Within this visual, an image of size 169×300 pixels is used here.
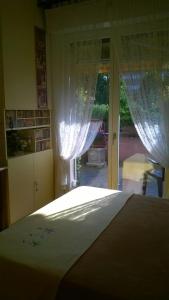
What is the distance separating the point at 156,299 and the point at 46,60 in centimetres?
289

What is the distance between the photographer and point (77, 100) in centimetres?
319

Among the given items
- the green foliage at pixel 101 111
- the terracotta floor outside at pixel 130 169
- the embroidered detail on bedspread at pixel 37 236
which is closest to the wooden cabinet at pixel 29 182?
the terracotta floor outside at pixel 130 169

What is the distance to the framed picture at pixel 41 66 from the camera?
312 centimetres

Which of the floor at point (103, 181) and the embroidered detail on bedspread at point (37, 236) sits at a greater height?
the embroidered detail on bedspread at point (37, 236)

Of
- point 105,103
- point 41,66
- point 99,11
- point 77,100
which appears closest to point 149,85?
point 105,103

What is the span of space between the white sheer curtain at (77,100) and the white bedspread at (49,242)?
1.15 m

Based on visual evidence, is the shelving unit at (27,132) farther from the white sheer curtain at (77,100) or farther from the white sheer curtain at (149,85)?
the white sheer curtain at (149,85)

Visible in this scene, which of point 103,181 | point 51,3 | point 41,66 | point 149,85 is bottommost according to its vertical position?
point 103,181

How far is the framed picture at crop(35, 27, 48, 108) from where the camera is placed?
3119 millimetres

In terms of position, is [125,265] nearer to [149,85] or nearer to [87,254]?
[87,254]

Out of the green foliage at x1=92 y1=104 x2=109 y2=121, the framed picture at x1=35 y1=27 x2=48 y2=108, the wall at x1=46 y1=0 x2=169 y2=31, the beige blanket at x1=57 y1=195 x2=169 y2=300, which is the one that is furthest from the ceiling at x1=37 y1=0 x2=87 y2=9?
the beige blanket at x1=57 y1=195 x2=169 y2=300

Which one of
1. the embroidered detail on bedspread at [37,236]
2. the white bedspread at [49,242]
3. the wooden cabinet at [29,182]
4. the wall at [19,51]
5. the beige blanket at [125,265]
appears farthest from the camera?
the wooden cabinet at [29,182]

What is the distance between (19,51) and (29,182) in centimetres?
146

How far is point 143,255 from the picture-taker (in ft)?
4.59
